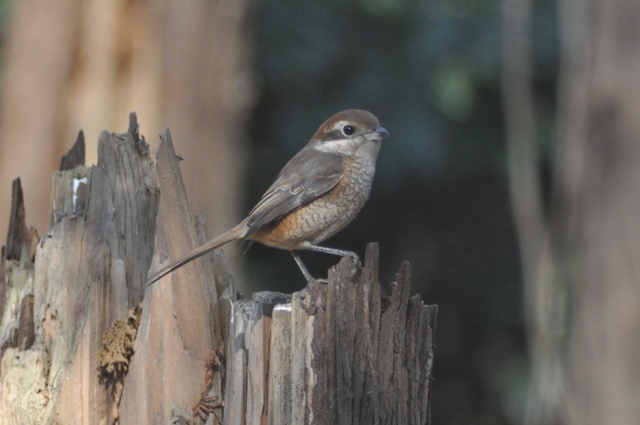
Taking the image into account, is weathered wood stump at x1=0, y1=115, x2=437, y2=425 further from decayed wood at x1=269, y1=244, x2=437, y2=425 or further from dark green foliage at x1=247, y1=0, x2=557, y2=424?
dark green foliage at x1=247, y1=0, x2=557, y2=424

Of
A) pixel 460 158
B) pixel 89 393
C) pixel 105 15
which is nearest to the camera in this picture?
pixel 89 393

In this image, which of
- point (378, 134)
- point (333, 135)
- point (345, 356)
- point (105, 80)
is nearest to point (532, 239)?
point (378, 134)

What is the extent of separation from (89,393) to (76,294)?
1.56ft

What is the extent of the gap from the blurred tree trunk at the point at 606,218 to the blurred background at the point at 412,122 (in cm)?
2

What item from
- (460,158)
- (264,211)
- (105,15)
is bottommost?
(264,211)

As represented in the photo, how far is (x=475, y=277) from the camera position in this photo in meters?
8.61

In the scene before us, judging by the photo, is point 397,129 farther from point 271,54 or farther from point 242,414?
point 242,414

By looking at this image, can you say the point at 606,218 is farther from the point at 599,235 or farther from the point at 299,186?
the point at 299,186

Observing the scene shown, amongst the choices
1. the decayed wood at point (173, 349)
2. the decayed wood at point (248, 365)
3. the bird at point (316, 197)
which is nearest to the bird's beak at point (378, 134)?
the bird at point (316, 197)

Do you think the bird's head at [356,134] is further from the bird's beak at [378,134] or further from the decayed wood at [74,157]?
the decayed wood at [74,157]

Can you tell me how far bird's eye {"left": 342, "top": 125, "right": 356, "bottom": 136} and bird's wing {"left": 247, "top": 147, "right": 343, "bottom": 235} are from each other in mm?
201

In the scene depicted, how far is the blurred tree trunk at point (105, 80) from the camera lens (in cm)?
659

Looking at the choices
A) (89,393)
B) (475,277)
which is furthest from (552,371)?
(475,277)

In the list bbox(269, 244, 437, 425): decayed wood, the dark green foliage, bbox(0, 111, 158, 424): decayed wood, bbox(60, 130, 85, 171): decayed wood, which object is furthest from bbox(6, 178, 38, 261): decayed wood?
the dark green foliage
